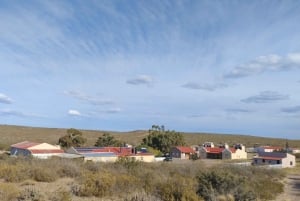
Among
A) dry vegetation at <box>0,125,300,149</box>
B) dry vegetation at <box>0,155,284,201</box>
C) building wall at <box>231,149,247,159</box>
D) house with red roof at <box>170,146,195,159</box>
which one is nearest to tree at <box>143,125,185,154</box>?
house with red roof at <box>170,146,195,159</box>

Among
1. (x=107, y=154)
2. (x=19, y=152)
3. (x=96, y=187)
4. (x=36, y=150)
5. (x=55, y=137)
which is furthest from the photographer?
(x=55, y=137)

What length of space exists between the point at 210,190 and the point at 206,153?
6294 cm

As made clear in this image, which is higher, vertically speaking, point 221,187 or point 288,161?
point 288,161

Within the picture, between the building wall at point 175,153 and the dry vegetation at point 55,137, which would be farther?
the dry vegetation at point 55,137

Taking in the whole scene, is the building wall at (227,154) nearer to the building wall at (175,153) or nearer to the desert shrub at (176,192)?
the building wall at (175,153)

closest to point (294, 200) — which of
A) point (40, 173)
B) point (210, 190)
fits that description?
point (210, 190)

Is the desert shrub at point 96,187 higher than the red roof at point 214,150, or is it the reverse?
the red roof at point 214,150

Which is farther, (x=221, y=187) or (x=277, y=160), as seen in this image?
(x=277, y=160)

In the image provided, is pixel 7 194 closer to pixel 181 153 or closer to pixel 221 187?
pixel 221 187

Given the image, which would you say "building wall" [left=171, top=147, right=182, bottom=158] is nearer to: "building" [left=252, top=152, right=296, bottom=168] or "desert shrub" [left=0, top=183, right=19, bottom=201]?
"building" [left=252, top=152, right=296, bottom=168]

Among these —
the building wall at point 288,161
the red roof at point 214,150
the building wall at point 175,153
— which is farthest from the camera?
the red roof at point 214,150

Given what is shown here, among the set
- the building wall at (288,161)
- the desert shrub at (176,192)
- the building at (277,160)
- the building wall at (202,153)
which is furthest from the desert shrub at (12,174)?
the building wall at (202,153)

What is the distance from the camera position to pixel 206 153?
78562mm

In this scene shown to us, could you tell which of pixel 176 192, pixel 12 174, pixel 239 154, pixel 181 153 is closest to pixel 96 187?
pixel 176 192
